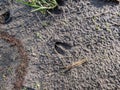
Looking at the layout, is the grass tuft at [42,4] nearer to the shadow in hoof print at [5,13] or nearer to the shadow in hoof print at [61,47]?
the shadow in hoof print at [5,13]

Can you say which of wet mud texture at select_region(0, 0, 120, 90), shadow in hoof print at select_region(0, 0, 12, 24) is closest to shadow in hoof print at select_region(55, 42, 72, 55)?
wet mud texture at select_region(0, 0, 120, 90)

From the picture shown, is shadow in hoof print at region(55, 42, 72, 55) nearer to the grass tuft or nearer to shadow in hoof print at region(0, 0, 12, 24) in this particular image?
the grass tuft

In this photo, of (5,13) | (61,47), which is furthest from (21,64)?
(5,13)

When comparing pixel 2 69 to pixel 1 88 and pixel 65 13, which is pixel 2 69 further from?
pixel 65 13

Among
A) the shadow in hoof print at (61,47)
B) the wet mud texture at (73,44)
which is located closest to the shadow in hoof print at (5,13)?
the wet mud texture at (73,44)

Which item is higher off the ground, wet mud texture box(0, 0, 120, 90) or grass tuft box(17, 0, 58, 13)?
grass tuft box(17, 0, 58, 13)

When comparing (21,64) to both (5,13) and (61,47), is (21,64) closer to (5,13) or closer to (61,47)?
(61,47)

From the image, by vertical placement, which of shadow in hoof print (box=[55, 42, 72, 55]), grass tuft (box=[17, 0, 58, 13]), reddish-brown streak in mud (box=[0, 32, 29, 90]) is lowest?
reddish-brown streak in mud (box=[0, 32, 29, 90])
